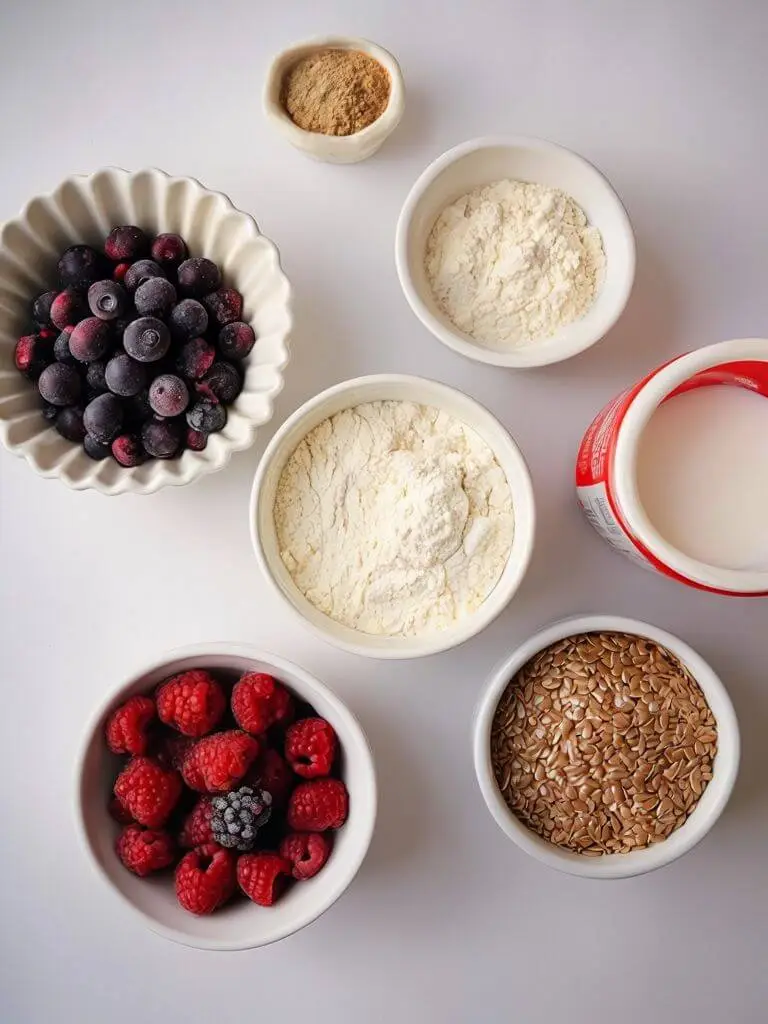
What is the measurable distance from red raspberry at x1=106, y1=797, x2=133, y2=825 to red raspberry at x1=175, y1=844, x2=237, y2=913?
0.26 feet

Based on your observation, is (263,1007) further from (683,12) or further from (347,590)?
(683,12)

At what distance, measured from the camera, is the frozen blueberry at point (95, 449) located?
91cm

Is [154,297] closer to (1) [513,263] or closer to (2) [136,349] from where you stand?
(2) [136,349]

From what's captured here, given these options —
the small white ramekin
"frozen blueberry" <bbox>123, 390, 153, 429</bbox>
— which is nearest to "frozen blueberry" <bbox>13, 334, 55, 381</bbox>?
"frozen blueberry" <bbox>123, 390, 153, 429</bbox>

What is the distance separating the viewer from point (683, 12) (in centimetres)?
107

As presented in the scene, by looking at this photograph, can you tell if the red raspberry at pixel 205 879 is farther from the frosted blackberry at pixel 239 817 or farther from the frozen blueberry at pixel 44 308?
the frozen blueberry at pixel 44 308

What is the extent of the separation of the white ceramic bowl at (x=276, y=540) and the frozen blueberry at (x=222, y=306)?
14 cm

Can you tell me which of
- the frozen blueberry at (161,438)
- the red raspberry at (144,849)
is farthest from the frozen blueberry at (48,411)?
the red raspberry at (144,849)

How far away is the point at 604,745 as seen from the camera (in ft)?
3.07

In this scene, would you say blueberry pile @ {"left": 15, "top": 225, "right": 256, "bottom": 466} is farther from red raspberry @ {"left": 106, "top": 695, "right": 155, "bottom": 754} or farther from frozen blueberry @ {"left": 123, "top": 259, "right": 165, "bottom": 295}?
red raspberry @ {"left": 106, "top": 695, "right": 155, "bottom": 754}

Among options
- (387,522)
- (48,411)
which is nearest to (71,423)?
(48,411)

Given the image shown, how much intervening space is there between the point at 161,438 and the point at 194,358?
3.7 inches

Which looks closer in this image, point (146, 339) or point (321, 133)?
point (146, 339)

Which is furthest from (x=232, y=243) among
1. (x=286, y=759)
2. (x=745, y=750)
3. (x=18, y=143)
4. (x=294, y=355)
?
(x=745, y=750)
